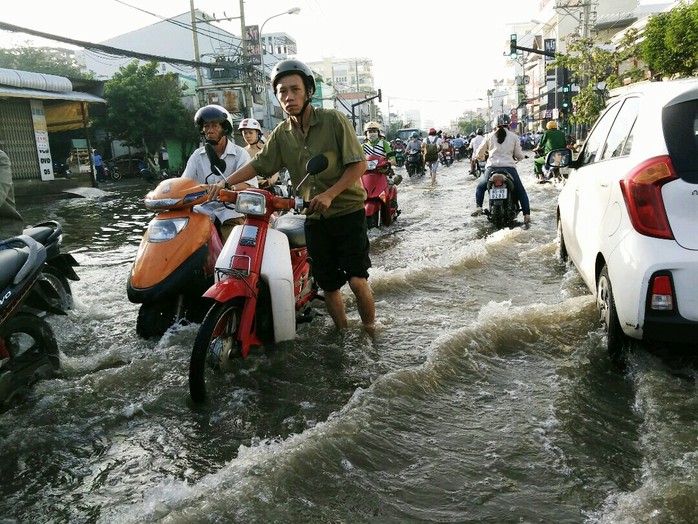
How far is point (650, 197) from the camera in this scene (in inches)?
116

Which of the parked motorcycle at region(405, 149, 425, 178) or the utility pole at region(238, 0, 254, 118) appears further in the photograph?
the utility pole at region(238, 0, 254, 118)

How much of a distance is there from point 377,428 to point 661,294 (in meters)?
1.51

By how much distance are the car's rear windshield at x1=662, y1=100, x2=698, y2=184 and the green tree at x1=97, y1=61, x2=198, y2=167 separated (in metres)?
31.4

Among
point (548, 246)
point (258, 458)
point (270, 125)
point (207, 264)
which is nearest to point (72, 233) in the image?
point (207, 264)

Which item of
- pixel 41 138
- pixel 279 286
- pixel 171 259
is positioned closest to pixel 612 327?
pixel 279 286

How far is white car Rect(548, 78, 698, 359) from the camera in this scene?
2.85m

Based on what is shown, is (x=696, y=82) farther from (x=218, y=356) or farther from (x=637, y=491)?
(x=218, y=356)

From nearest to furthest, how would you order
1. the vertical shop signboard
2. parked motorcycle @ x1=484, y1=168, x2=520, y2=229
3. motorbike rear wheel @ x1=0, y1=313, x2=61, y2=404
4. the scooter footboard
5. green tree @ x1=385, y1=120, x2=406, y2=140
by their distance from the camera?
motorbike rear wheel @ x1=0, y1=313, x2=61, y2=404 < the scooter footboard < parked motorcycle @ x1=484, y1=168, x2=520, y2=229 < the vertical shop signboard < green tree @ x1=385, y1=120, x2=406, y2=140

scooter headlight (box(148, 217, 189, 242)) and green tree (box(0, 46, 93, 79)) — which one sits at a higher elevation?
green tree (box(0, 46, 93, 79))

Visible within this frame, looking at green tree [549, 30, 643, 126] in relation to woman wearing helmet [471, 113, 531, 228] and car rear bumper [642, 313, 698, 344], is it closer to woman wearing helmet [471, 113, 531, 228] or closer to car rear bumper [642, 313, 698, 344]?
woman wearing helmet [471, 113, 531, 228]

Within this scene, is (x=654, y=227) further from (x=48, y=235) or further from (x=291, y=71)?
(x=48, y=235)

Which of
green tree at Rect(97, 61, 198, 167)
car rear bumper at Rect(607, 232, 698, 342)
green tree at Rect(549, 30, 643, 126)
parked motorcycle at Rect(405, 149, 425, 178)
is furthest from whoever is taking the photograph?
green tree at Rect(97, 61, 198, 167)

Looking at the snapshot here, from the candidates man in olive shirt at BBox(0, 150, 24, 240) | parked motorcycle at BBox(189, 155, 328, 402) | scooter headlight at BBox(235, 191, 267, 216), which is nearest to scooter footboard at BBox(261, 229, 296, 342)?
parked motorcycle at BBox(189, 155, 328, 402)

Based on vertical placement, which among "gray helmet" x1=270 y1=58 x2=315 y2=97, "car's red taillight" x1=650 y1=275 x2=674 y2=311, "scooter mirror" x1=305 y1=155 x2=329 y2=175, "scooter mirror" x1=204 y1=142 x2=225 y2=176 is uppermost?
"gray helmet" x1=270 y1=58 x2=315 y2=97
